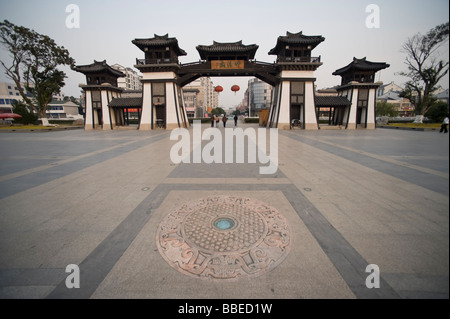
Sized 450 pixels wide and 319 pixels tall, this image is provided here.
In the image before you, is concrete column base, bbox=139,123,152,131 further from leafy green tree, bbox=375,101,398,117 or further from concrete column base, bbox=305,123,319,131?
leafy green tree, bbox=375,101,398,117

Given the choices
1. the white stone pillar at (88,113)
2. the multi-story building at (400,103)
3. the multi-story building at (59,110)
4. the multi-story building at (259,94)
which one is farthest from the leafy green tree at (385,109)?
the multi-story building at (59,110)

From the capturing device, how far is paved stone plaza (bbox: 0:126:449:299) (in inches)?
81.0

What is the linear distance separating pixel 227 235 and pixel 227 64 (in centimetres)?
2344

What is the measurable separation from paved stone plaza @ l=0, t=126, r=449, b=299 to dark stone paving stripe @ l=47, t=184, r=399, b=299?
0.02 m

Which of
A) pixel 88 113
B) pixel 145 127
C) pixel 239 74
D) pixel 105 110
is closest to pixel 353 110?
pixel 239 74

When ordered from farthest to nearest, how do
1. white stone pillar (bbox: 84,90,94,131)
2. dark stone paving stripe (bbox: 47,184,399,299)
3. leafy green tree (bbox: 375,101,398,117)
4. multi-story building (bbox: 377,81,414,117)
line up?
multi-story building (bbox: 377,81,414,117) < leafy green tree (bbox: 375,101,398,117) < white stone pillar (bbox: 84,90,94,131) < dark stone paving stripe (bbox: 47,184,399,299)

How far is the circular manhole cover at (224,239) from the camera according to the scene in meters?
2.37

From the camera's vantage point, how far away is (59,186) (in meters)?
5.02

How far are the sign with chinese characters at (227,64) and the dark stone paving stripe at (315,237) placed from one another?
21.9m

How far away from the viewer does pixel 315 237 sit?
2900 mm

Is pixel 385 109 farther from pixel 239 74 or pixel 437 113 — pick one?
pixel 239 74

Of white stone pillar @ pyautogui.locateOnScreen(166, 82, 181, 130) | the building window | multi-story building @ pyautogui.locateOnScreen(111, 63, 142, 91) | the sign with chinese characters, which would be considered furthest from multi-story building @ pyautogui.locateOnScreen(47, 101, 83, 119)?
the building window

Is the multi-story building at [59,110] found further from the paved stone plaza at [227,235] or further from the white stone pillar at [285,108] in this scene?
the paved stone plaza at [227,235]
